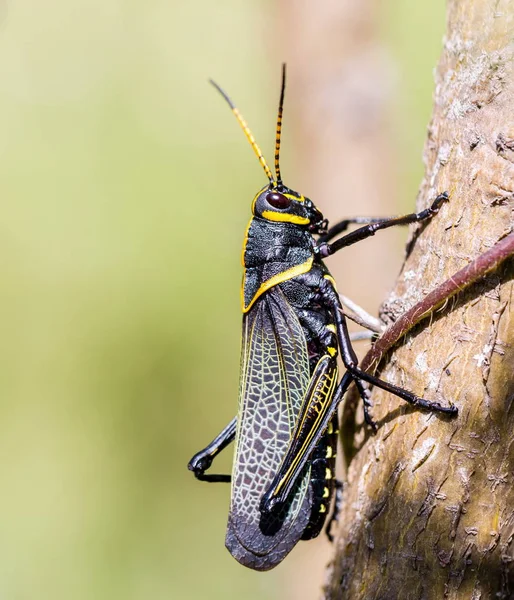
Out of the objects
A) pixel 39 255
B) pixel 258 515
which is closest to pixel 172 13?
pixel 39 255

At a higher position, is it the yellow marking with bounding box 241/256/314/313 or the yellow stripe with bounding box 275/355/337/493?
the yellow marking with bounding box 241/256/314/313

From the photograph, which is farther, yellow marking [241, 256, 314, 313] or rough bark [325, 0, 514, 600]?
yellow marking [241, 256, 314, 313]

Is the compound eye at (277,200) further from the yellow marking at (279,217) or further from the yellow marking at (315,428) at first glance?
the yellow marking at (315,428)

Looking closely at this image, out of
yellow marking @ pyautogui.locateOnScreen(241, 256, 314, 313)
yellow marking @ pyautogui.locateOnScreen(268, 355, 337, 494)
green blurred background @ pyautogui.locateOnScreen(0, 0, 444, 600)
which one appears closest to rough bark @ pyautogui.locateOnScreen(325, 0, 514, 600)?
yellow marking @ pyautogui.locateOnScreen(268, 355, 337, 494)

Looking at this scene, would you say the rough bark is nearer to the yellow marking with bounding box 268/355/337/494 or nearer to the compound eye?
the yellow marking with bounding box 268/355/337/494

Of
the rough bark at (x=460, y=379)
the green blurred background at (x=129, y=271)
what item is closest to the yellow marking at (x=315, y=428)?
the rough bark at (x=460, y=379)

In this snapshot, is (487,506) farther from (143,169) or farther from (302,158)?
(143,169)
